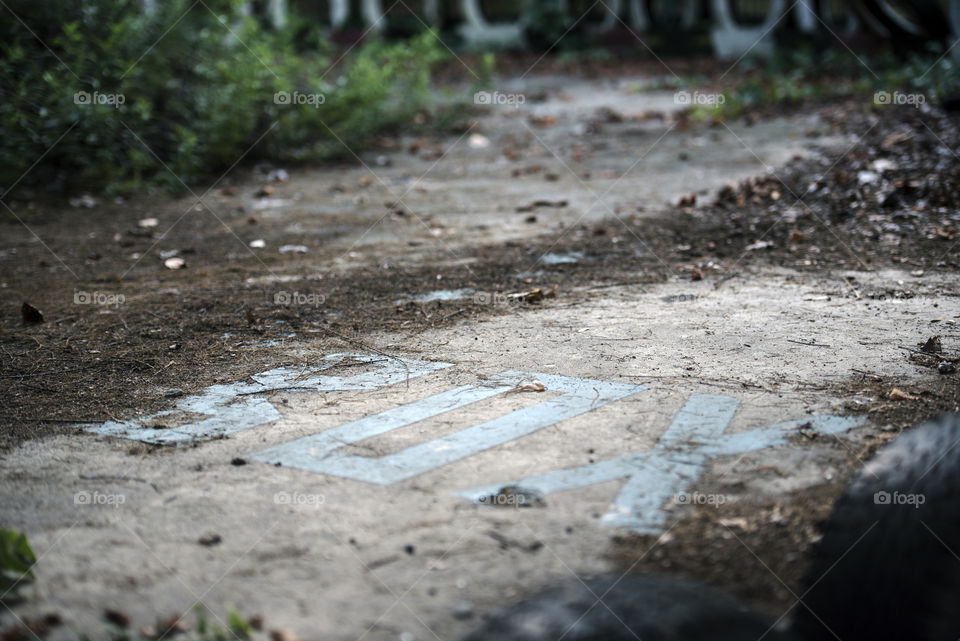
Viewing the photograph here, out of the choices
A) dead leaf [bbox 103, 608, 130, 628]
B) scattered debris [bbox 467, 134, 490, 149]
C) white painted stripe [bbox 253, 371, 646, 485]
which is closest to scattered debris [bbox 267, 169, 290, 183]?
scattered debris [bbox 467, 134, 490, 149]

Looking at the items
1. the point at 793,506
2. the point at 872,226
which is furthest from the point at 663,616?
the point at 872,226

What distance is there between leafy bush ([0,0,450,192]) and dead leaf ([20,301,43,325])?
3.43 meters

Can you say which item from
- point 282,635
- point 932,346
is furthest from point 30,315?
point 932,346

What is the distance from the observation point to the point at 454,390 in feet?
11.4

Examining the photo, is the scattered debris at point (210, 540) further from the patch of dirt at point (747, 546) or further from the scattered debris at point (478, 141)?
the scattered debris at point (478, 141)

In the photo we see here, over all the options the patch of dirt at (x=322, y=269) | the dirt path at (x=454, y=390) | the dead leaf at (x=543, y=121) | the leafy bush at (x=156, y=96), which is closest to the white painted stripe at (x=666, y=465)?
the dirt path at (x=454, y=390)

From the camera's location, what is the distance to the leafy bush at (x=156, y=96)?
7641 millimetres

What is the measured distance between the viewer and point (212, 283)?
5.22 metres

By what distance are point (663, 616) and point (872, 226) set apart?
4.54 metres

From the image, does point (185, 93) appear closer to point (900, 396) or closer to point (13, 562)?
point (13, 562)

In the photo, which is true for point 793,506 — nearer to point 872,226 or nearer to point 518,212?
point 872,226

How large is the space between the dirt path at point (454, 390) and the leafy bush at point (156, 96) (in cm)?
101

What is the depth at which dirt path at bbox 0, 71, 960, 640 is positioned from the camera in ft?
7.73

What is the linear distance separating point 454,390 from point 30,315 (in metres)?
2.44
